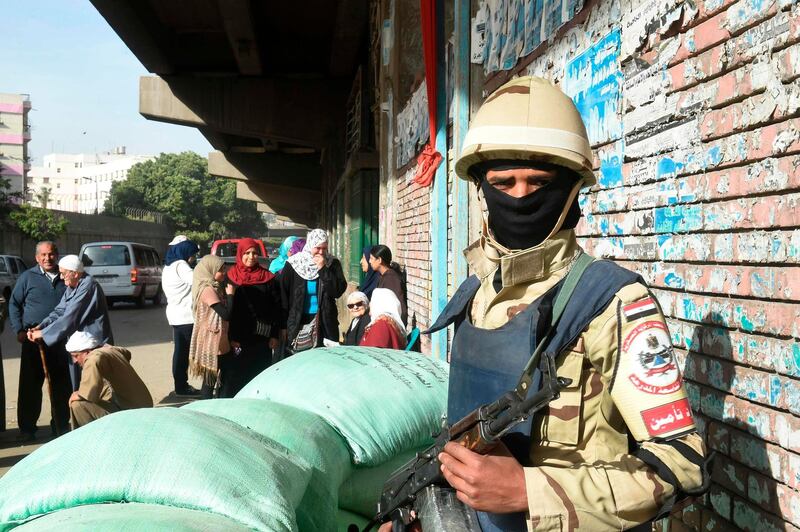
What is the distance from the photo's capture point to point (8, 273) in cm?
1897

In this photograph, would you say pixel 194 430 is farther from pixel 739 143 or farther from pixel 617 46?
pixel 617 46

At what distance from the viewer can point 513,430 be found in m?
1.54

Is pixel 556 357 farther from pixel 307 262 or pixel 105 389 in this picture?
pixel 307 262

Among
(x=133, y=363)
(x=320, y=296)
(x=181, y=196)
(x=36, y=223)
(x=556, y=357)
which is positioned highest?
(x=181, y=196)

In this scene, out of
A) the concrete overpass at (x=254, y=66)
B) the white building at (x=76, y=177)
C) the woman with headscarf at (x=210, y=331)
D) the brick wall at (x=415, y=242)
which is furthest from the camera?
the white building at (x=76, y=177)

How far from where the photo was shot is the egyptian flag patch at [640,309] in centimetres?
144

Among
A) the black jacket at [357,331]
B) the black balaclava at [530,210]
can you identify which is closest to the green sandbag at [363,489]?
the black balaclava at [530,210]

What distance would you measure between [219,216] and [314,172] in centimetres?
6366

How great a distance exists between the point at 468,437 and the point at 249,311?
528cm

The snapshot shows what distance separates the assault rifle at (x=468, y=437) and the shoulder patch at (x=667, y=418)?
16 centimetres

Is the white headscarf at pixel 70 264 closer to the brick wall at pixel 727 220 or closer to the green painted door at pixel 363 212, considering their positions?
the brick wall at pixel 727 220

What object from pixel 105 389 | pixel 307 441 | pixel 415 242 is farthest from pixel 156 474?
pixel 415 242

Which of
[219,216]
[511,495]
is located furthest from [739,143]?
[219,216]

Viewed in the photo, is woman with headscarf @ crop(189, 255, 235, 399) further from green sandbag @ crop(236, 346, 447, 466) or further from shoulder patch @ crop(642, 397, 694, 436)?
shoulder patch @ crop(642, 397, 694, 436)
